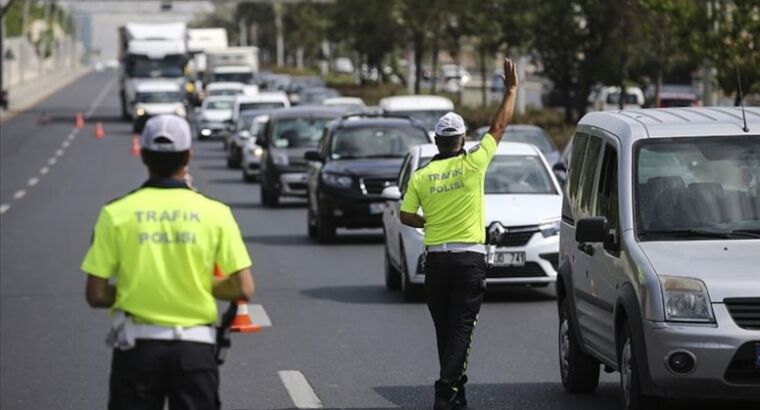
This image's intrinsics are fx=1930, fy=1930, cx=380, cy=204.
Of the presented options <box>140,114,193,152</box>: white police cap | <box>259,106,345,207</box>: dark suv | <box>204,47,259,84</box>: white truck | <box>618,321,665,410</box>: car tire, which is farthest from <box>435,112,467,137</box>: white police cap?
<box>204,47,259,84</box>: white truck

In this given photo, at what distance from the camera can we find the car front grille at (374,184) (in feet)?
80.6

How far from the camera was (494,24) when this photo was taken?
53812mm

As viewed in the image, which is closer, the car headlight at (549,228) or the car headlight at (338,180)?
the car headlight at (549,228)

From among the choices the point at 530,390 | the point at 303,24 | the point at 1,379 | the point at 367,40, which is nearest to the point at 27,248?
the point at 1,379

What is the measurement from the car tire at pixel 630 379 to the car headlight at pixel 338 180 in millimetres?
14692

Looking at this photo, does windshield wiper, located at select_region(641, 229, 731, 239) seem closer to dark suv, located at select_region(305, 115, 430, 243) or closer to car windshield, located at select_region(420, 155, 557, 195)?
car windshield, located at select_region(420, 155, 557, 195)

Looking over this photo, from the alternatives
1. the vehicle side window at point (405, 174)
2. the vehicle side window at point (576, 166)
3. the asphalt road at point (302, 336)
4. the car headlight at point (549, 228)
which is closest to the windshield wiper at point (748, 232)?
the asphalt road at point (302, 336)

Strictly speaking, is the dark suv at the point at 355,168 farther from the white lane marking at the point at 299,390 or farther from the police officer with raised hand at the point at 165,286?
the police officer with raised hand at the point at 165,286

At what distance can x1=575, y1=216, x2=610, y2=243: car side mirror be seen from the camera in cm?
1012

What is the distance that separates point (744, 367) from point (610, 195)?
1.68m

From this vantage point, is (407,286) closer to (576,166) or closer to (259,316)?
(259,316)

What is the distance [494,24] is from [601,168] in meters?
43.2

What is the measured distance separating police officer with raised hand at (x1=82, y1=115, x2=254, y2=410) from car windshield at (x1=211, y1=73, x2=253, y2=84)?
80083 mm

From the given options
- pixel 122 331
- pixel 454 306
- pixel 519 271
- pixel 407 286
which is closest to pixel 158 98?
pixel 407 286
